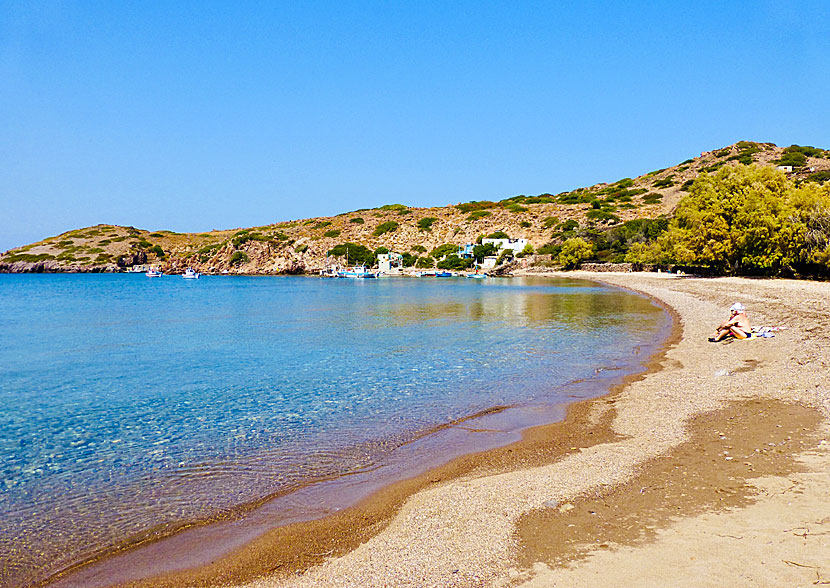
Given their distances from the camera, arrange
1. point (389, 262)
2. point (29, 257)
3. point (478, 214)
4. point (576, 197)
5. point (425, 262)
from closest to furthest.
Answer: point (425, 262) → point (389, 262) → point (478, 214) → point (576, 197) → point (29, 257)

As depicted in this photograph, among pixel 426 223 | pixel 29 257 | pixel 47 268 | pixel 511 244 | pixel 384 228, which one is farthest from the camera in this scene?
pixel 29 257

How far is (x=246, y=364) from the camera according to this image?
18766mm

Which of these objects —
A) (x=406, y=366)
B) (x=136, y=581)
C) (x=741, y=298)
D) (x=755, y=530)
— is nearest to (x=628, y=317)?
(x=741, y=298)

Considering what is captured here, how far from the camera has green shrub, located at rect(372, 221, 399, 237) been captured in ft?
511

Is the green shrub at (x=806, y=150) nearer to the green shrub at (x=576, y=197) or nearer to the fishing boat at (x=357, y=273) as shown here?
the green shrub at (x=576, y=197)

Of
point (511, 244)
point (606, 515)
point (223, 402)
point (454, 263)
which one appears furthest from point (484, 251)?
point (606, 515)

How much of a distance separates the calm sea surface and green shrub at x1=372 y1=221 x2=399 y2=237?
126598 millimetres

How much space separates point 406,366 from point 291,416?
20.7ft

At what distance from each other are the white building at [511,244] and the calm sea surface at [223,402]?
92219 mm

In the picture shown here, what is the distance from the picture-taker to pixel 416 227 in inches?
6132

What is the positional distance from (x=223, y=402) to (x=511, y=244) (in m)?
115

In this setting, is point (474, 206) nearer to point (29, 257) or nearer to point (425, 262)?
point (425, 262)

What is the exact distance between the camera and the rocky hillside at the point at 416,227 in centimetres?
13238

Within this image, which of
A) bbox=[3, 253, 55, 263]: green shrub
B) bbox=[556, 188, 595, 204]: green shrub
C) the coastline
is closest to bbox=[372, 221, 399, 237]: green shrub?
bbox=[556, 188, 595, 204]: green shrub
